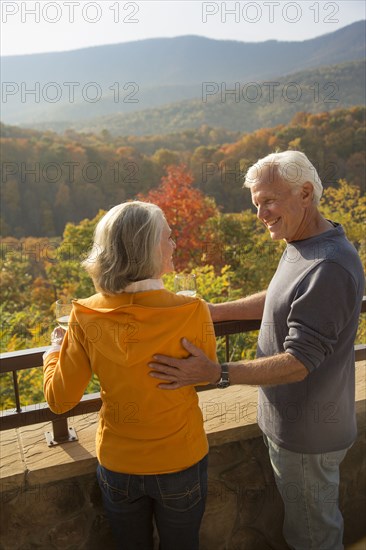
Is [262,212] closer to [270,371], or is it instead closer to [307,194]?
[307,194]

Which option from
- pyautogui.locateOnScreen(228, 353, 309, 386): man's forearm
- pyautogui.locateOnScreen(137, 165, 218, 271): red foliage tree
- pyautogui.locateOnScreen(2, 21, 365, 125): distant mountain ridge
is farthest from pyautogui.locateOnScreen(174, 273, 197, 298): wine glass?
pyautogui.locateOnScreen(2, 21, 365, 125): distant mountain ridge

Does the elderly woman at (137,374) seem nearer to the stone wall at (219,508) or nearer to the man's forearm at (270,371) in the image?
the man's forearm at (270,371)

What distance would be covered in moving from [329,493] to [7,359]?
1084mm

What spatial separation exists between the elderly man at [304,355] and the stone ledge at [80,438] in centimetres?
24

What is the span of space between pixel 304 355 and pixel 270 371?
0.34 ft

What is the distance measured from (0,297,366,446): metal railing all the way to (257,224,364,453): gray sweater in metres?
0.22

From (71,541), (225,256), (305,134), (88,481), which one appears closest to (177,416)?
(88,481)

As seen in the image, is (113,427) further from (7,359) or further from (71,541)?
(71,541)

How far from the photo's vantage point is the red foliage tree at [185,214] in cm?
1906

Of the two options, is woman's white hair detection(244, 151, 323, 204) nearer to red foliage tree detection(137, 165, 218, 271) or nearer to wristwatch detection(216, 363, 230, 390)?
wristwatch detection(216, 363, 230, 390)

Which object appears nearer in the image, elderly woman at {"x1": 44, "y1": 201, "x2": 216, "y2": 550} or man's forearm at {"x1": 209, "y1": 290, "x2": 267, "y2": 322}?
elderly woman at {"x1": 44, "y1": 201, "x2": 216, "y2": 550}

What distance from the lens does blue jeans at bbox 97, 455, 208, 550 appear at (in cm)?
141

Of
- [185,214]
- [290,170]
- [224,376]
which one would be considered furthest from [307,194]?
[185,214]

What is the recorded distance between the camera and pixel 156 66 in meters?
86.5
